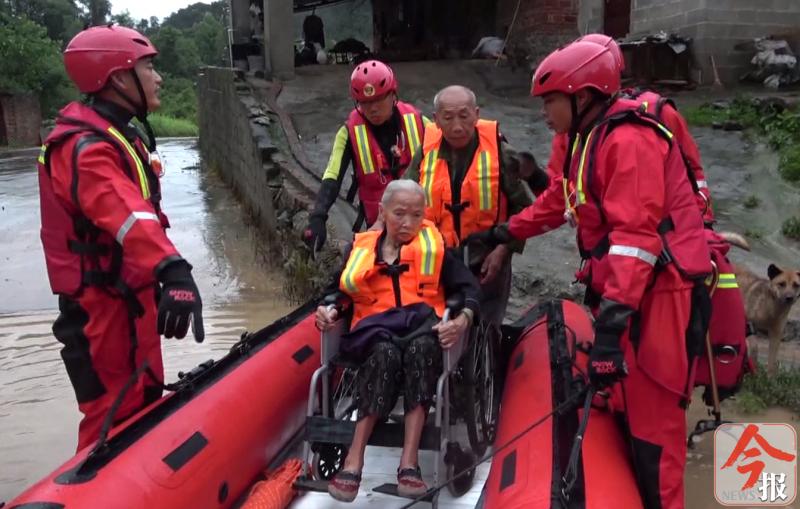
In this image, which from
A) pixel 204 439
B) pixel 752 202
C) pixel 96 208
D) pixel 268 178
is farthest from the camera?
pixel 268 178

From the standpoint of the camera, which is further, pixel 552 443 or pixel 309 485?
pixel 309 485

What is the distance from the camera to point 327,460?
3.21m

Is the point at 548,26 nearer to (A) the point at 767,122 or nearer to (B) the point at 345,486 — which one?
(A) the point at 767,122

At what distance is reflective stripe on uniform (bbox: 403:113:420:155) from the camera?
4258 millimetres

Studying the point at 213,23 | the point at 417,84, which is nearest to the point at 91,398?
the point at 417,84

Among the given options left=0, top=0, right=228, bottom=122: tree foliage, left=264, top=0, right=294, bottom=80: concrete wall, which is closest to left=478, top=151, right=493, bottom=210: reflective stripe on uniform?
left=264, top=0, right=294, bottom=80: concrete wall

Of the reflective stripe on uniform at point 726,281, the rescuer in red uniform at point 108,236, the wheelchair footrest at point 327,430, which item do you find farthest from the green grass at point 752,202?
the rescuer in red uniform at point 108,236

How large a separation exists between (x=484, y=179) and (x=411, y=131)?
2.63ft

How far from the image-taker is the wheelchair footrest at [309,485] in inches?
115

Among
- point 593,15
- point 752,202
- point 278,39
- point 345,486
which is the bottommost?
point 345,486

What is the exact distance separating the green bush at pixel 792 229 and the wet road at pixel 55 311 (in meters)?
4.40

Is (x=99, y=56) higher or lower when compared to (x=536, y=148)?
higher

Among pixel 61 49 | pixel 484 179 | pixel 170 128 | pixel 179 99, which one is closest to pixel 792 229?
pixel 484 179

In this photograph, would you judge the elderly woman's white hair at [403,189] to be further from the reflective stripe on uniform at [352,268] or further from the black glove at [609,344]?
the black glove at [609,344]
